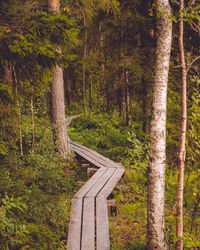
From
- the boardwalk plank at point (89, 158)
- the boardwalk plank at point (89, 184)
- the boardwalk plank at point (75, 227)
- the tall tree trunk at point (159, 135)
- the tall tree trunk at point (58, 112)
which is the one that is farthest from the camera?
the tall tree trunk at point (58, 112)

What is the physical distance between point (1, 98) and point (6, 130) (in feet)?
6.83

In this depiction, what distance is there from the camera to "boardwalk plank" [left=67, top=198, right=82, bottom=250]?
3.60m

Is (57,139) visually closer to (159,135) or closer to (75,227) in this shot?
(75,227)

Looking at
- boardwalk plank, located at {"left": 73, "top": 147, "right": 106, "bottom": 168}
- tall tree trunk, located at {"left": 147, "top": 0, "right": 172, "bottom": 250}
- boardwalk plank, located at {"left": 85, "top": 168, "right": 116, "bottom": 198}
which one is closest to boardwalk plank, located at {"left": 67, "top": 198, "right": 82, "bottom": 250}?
boardwalk plank, located at {"left": 85, "top": 168, "right": 116, "bottom": 198}

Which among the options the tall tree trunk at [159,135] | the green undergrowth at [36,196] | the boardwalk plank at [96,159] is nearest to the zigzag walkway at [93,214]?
the green undergrowth at [36,196]

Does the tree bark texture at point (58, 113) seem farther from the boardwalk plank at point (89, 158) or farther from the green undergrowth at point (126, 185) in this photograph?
the green undergrowth at point (126, 185)

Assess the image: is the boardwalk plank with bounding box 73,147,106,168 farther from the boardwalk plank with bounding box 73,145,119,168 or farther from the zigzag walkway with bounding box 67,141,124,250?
the zigzag walkway with bounding box 67,141,124,250

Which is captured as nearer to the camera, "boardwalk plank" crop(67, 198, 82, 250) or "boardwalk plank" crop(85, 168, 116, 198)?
"boardwalk plank" crop(67, 198, 82, 250)

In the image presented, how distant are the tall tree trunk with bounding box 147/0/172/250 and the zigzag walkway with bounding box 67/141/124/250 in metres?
0.91

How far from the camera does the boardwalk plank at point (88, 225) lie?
11.8 ft

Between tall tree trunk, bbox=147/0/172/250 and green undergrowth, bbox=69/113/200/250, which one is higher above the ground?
tall tree trunk, bbox=147/0/172/250

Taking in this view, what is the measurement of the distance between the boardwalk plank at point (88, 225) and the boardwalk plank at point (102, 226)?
0.30 ft

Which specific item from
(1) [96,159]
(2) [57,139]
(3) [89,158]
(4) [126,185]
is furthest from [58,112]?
(4) [126,185]

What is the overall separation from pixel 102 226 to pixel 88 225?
28 centimetres
